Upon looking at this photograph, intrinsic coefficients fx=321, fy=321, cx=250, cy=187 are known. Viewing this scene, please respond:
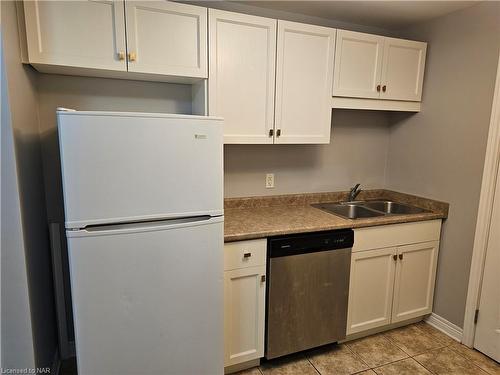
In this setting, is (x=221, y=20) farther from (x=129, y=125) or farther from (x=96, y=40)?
(x=129, y=125)

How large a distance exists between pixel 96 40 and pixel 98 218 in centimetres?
92

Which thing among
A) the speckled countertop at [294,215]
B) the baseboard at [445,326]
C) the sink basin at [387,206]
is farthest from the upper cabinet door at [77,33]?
the baseboard at [445,326]

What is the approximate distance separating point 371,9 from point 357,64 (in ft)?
1.22

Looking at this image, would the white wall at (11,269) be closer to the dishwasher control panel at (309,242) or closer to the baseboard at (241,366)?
the baseboard at (241,366)

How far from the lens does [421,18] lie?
7.83 ft

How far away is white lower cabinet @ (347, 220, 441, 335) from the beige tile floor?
0.13 m

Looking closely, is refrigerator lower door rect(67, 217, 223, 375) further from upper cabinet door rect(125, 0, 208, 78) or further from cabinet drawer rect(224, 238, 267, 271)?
upper cabinet door rect(125, 0, 208, 78)

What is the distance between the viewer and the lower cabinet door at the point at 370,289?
2.16 metres

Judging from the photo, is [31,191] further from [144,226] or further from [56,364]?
[56,364]

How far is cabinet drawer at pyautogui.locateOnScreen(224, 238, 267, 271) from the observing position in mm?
1779

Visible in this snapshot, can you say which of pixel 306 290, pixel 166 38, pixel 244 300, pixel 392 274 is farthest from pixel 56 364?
pixel 392 274

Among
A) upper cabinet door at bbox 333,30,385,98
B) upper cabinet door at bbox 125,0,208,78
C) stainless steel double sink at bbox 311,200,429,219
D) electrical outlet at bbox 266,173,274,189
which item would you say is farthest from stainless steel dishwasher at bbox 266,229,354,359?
upper cabinet door at bbox 125,0,208,78

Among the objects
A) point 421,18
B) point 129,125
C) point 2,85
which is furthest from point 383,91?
point 2,85

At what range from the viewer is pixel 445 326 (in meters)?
2.42
